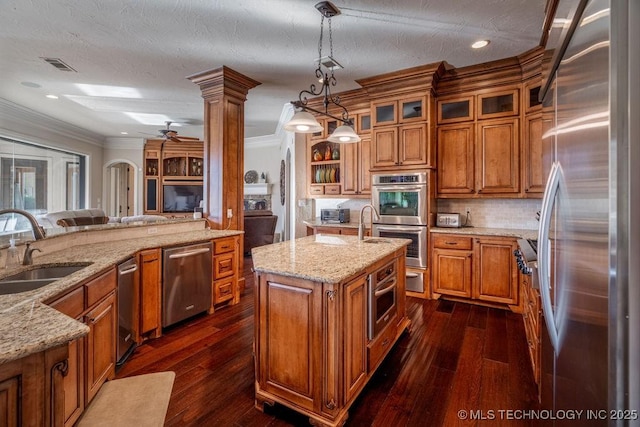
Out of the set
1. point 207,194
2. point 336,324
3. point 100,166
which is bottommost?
point 336,324

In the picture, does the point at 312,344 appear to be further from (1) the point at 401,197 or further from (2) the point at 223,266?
(1) the point at 401,197

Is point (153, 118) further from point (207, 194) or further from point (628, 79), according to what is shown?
point (628, 79)

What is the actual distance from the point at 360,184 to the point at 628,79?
402 centimetres

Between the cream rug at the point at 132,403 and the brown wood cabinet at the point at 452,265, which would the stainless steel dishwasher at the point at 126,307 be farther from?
the brown wood cabinet at the point at 452,265

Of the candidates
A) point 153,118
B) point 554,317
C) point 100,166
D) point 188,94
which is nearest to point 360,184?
point 188,94

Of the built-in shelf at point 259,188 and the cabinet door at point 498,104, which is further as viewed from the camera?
the built-in shelf at point 259,188

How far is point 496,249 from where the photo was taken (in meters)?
3.44

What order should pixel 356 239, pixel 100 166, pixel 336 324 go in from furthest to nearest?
pixel 100 166 → pixel 356 239 → pixel 336 324

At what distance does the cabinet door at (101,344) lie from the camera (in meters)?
1.80

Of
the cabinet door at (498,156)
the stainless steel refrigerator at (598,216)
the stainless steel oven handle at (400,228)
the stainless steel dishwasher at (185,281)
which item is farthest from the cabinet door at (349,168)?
the stainless steel refrigerator at (598,216)

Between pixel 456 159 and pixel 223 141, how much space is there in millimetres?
3015

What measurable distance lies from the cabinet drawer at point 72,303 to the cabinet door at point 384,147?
3.53 meters

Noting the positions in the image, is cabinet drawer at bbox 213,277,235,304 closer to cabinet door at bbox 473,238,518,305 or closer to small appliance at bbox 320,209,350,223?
small appliance at bbox 320,209,350,223

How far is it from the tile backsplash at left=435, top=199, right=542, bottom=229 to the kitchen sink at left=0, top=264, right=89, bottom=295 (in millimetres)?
4069
